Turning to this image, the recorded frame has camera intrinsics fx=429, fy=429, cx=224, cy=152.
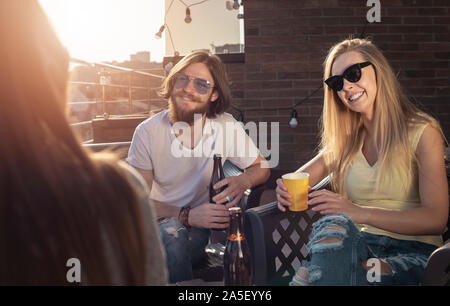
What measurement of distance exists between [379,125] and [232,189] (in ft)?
2.82

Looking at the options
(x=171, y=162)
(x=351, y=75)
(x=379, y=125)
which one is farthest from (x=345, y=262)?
(x=171, y=162)

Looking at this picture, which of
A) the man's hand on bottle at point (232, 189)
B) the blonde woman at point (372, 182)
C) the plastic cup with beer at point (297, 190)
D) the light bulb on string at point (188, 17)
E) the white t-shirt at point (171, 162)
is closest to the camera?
the blonde woman at point (372, 182)

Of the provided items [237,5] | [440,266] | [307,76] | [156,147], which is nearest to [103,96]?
Result: [237,5]

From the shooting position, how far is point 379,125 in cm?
225

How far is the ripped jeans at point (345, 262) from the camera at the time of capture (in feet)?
5.19

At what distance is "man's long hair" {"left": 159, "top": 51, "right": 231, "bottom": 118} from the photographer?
9.21 ft

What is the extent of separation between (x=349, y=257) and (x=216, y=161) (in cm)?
107

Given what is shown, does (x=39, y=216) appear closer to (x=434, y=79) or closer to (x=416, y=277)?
(x=416, y=277)

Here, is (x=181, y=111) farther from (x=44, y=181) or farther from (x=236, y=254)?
(x=44, y=181)

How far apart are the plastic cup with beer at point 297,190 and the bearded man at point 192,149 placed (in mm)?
443

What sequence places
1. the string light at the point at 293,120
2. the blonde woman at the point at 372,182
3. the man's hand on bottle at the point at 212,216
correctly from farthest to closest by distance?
the string light at the point at 293,120, the man's hand on bottle at the point at 212,216, the blonde woman at the point at 372,182

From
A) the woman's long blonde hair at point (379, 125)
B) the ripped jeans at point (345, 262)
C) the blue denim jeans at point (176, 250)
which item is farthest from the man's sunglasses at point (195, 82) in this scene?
the ripped jeans at point (345, 262)

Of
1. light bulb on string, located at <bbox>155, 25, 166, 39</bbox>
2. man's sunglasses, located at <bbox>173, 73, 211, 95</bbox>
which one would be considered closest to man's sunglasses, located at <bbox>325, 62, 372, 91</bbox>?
man's sunglasses, located at <bbox>173, 73, 211, 95</bbox>

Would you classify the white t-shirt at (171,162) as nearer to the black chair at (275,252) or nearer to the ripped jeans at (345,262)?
the black chair at (275,252)
